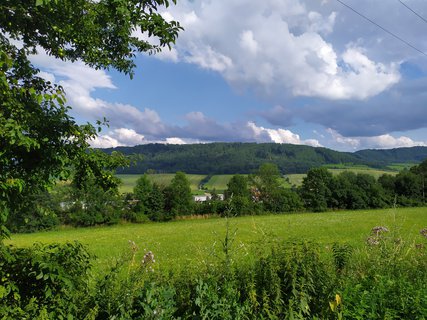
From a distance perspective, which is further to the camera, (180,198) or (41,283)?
(180,198)

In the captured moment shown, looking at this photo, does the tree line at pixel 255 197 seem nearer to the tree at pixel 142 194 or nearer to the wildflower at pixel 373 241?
the tree at pixel 142 194

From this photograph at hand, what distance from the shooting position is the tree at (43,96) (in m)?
3.23

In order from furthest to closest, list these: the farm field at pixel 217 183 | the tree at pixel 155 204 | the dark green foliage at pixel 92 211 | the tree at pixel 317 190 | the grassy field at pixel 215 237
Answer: the farm field at pixel 217 183 → the tree at pixel 317 190 → the tree at pixel 155 204 → the dark green foliage at pixel 92 211 → the grassy field at pixel 215 237

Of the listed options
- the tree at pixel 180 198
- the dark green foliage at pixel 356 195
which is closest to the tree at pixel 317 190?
the dark green foliage at pixel 356 195

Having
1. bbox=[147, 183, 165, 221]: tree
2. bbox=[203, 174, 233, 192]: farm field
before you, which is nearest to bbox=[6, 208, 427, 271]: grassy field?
bbox=[147, 183, 165, 221]: tree

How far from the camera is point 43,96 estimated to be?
331 centimetres

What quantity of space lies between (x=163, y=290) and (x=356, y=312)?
2277 mm

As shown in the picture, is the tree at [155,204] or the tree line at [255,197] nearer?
the tree line at [255,197]

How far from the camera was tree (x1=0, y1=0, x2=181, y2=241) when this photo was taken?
3.23 m

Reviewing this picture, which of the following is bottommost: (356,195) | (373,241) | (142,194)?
(356,195)

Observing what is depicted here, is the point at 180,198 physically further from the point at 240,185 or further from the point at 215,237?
the point at 215,237

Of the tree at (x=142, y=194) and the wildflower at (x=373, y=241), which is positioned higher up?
the wildflower at (x=373, y=241)

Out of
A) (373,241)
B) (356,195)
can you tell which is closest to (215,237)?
(373,241)

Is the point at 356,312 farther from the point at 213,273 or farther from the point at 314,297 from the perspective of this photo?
the point at 213,273
